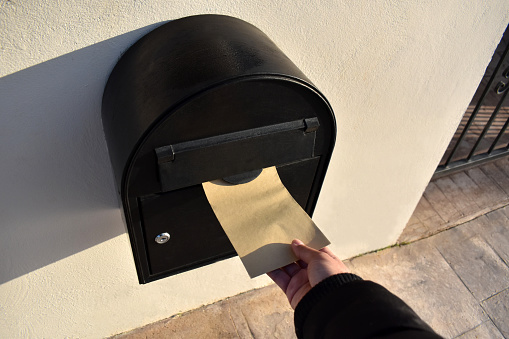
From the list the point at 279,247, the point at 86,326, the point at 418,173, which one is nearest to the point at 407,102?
the point at 418,173

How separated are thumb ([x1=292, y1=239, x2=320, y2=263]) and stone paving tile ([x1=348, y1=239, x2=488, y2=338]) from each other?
5.21ft

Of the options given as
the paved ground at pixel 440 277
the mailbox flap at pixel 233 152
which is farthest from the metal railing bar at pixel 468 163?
the mailbox flap at pixel 233 152

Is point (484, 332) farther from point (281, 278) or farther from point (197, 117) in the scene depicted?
point (197, 117)

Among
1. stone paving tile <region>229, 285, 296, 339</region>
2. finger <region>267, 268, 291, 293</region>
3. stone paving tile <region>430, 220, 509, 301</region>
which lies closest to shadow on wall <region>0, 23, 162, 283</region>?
finger <region>267, 268, 291, 293</region>

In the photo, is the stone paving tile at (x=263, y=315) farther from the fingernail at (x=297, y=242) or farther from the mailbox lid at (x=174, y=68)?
the mailbox lid at (x=174, y=68)

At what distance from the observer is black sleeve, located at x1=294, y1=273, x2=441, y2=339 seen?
1285 mm

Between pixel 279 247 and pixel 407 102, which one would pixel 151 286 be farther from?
pixel 407 102

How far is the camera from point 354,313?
4.42 ft

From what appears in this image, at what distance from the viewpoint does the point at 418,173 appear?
2.63 meters

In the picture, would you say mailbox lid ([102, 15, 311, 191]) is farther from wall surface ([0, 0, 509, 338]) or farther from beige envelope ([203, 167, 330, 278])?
beige envelope ([203, 167, 330, 278])

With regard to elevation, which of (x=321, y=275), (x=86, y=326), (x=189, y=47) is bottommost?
(x=86, y=326)

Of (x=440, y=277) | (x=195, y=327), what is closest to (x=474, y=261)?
(x=440, y=277)

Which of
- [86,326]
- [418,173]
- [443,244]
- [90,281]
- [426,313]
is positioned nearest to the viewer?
[90,281]

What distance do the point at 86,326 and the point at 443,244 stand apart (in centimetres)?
250
